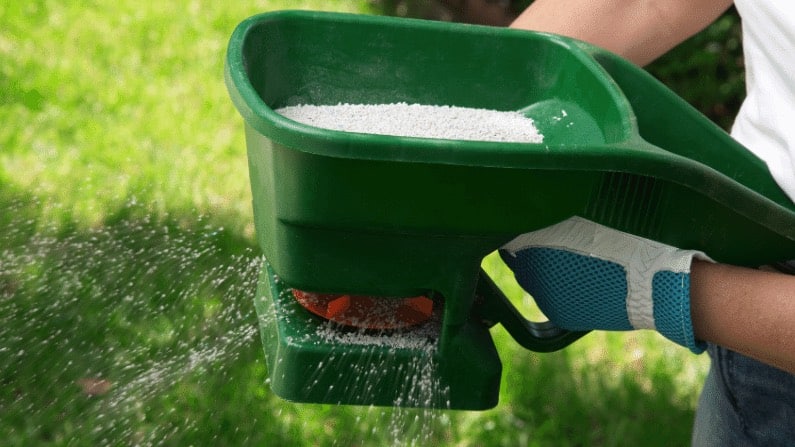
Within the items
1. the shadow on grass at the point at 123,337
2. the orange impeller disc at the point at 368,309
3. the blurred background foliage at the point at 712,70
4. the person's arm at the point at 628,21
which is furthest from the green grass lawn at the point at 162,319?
the blurred background foliage at the point at 712,70

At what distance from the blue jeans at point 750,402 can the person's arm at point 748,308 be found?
0.74 ft

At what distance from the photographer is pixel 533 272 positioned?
1.20 metres

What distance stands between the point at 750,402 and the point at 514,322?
39 centimetres

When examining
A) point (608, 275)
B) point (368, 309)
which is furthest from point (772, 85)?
point (368, 309)

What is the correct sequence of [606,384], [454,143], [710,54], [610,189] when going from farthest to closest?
[710,54], [606,384], [610,189], [454,143]

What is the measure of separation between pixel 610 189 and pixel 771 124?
0.38 m

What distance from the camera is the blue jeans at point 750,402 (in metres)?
1.39

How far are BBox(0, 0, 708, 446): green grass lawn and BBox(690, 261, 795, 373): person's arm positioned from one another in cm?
67

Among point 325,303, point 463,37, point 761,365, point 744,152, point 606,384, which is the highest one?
point 463,37

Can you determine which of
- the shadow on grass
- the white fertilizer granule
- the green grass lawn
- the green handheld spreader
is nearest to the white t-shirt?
the green handheld spreader

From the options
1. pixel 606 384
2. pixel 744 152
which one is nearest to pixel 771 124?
pixel 744 152

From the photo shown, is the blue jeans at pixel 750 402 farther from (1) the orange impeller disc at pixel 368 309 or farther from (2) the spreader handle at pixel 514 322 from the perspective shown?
(1) the orange impeller disc at pixel 368 309

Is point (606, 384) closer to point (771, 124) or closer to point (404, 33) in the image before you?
point (771, 124)

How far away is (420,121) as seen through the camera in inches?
47.9
